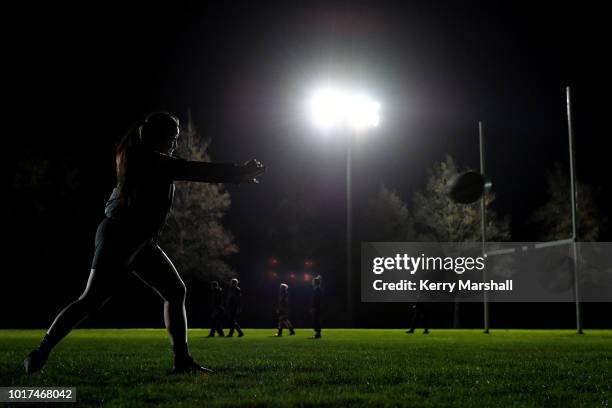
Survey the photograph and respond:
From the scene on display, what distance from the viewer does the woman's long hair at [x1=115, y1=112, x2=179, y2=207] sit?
6074 mm

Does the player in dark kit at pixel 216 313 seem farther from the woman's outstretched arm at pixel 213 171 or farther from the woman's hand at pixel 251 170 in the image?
the woman's hand at pixel 251 170

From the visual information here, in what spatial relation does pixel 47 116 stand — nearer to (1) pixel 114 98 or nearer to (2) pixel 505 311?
(1) pixel 114 98

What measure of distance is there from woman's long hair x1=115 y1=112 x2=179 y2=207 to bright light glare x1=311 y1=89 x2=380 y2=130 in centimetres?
2713

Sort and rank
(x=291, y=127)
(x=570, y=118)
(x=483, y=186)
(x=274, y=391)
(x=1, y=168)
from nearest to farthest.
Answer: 1. (x=274, y=391)
2. (x=483, y=186)
3. (x=570, y=118)
4. (x=1, y=168)
5. (x=291, y=127)

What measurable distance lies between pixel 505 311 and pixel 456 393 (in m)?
41.7

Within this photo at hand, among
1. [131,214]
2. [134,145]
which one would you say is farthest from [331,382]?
[134,145]

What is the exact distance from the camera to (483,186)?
1302 centimetres

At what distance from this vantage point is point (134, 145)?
6207mm

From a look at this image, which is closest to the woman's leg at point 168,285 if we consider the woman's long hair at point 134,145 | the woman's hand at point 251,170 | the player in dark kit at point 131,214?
the player in dark kit at point 131,214

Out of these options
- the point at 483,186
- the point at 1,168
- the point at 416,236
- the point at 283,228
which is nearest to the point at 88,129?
the point at 1,168

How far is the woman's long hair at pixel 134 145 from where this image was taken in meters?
6.07

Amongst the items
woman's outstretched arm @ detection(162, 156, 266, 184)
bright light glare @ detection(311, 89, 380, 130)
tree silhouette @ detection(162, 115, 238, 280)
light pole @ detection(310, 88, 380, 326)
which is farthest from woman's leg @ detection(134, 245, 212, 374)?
tree silhouette @ detection(162, 115, 238, 280)

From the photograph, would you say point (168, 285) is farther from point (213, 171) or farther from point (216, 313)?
point (216, 313)

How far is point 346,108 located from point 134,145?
2763cm
